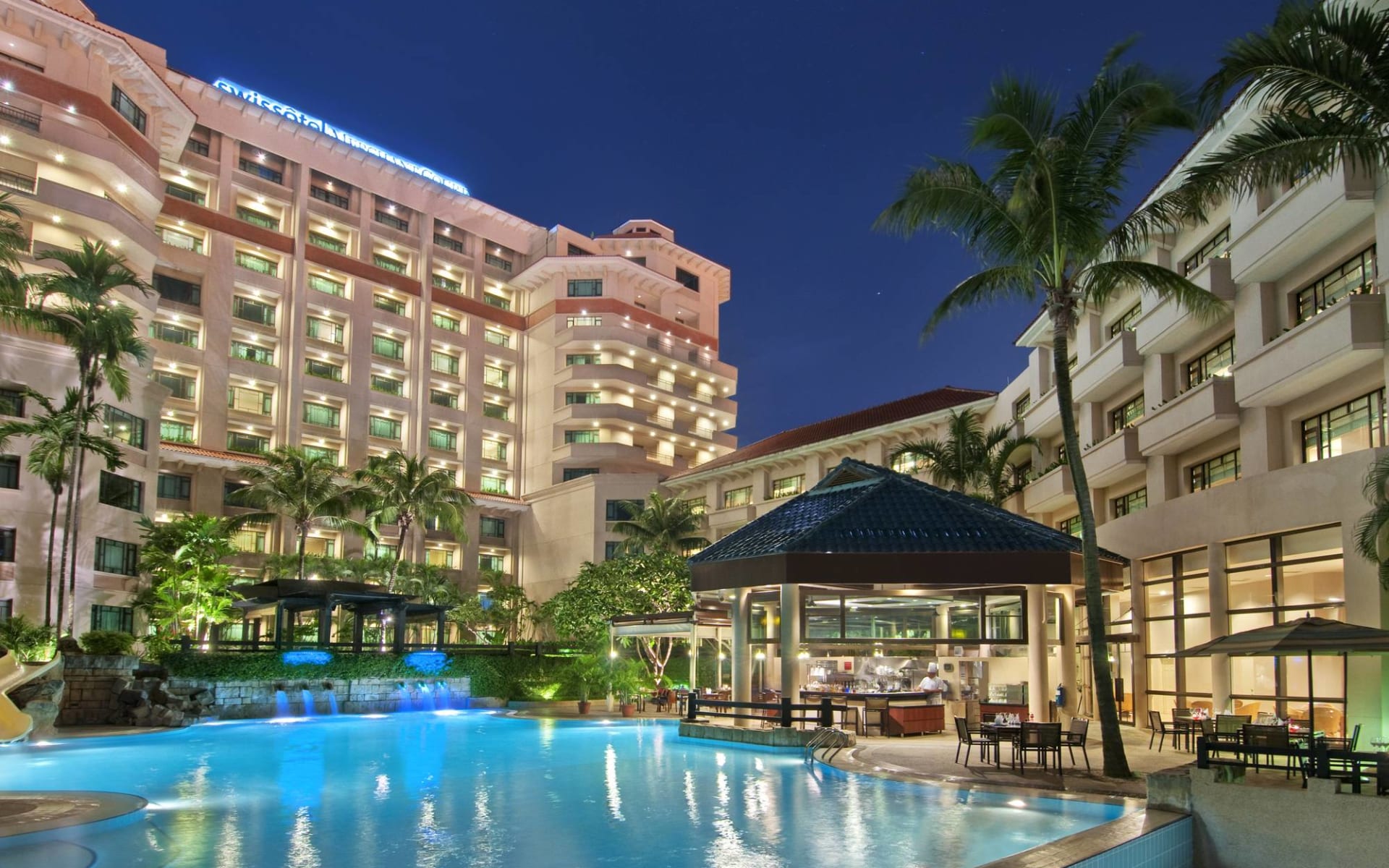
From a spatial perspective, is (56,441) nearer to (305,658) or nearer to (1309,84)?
(305,658)

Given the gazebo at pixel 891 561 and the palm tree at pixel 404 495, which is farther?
the palm tree at pixel 404 495

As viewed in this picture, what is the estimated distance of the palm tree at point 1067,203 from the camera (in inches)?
744

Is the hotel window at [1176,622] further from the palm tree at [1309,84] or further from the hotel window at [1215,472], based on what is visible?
the palm tree at [1309,84]

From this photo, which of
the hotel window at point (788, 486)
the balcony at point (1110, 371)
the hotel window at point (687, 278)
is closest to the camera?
the balcony at point (1110, 371)

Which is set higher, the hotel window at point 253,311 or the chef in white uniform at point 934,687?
the hotel window at point 253,311

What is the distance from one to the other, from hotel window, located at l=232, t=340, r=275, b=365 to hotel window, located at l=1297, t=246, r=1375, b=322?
6060 cm

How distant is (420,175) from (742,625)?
61727 mm

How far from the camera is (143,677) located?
34000 mm

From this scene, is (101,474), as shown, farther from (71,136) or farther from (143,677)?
(71,136)

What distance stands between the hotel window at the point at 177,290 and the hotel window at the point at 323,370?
7805 millimetres

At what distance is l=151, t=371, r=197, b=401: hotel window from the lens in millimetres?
66312

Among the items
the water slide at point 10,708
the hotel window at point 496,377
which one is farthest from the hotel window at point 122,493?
the hotel window at point 496,377

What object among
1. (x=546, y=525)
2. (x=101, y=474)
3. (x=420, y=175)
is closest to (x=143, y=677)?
(x=101, y=474)

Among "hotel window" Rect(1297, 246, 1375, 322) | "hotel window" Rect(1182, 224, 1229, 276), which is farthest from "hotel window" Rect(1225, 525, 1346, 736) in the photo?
"hotel window" Rect(1182, 224, 1229, 276)
